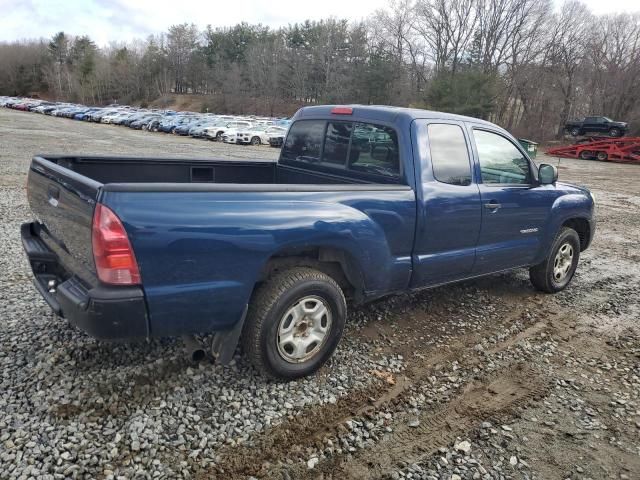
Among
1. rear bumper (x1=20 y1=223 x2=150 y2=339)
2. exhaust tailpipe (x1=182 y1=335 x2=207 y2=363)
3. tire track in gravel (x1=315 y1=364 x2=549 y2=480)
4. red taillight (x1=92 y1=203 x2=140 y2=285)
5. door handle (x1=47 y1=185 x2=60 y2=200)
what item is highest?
door handle (x1=47 y1=185 x2=60 y2=200)

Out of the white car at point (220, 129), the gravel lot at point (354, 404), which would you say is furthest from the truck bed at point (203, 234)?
the white car at point (220, 129)

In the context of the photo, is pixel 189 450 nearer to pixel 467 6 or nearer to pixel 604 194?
pixel 604 194

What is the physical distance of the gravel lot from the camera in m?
2.56

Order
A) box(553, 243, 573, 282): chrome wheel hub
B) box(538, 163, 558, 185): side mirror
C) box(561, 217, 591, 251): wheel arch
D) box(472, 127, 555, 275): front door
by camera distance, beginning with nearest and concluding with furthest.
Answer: box(472, 127, 555, 275): front door < box(538, 163, 558, 185): side mirror < box(553, 243, 573, 282): chrome wheel hub < box(561, 217, 591, 251): wheel arch

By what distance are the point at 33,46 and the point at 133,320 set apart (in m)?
129

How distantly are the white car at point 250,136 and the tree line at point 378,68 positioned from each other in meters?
17.8

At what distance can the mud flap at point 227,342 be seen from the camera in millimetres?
2936

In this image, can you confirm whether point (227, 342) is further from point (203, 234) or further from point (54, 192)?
point (54, 192)

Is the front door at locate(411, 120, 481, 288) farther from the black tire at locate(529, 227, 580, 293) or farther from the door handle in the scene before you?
the door handle

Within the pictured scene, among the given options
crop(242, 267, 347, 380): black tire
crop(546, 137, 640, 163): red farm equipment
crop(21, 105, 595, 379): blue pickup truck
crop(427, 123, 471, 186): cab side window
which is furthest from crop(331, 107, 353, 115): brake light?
crop(546, 137, 640, 163): red farm equipment

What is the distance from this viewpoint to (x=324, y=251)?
10.9 ft

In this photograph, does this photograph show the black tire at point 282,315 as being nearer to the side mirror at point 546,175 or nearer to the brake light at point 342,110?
the brake light at point 342,110

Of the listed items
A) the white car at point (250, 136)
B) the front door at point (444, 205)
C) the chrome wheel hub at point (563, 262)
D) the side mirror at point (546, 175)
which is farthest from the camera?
the white car at point (250, 136)

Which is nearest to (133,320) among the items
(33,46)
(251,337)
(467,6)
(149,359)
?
(251,337)
